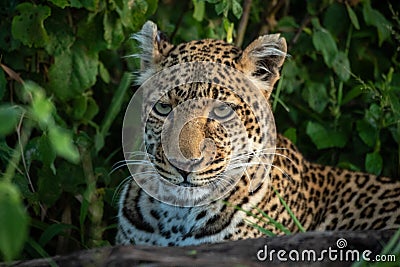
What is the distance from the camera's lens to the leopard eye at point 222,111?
545cm

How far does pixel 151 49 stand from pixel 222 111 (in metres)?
0.69

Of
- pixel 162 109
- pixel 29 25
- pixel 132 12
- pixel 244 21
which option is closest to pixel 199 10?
pixel 244 21

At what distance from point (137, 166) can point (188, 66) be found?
0.83 metres

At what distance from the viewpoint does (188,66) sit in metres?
5.48

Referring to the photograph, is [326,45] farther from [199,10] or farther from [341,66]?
[199,10]

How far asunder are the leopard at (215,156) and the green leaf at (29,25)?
0.97 metres

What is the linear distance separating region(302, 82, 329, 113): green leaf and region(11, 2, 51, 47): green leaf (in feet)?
8.26

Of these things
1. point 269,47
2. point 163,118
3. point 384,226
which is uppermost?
point 269,47

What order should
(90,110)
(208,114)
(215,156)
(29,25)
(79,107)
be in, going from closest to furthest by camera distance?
(215,156), (208,114), (29,25), (79,107), (90,110)

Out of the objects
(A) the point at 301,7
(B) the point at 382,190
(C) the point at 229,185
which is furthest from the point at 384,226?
(A) the point at 301,7

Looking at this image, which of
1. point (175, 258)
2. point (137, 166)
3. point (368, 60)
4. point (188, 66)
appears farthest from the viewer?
point (368, 60)

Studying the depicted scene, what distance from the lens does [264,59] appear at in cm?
571

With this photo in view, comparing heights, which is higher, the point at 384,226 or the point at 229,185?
the point at 229,185

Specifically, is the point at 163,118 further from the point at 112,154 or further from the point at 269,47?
the point at 112,154
